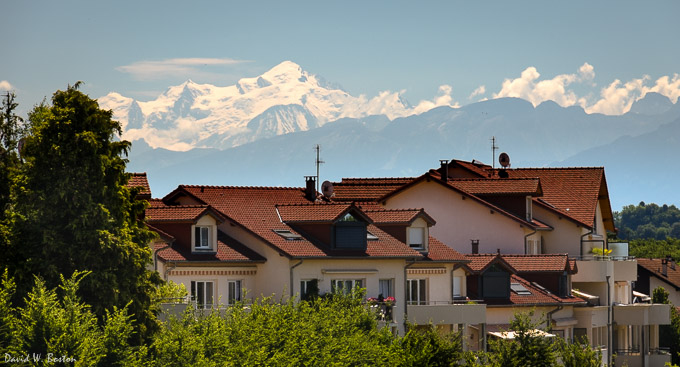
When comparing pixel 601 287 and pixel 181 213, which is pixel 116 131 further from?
pixel 601 287

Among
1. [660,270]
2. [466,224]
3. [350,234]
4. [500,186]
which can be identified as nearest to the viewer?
[350,234]

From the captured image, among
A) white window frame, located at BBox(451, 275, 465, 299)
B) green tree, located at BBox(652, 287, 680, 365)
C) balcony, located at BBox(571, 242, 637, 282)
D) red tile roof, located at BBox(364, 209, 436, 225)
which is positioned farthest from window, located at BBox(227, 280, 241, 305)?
green tree, located at BBox(652, 287, 680, 365)

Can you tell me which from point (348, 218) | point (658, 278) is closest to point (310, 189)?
point (348, 218)

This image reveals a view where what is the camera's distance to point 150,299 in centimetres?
A: 4509

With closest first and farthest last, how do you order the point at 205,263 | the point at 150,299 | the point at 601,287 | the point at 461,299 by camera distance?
the point at 150,299 < the point at 205,263 < the point at 461,299 < the point at 601,287

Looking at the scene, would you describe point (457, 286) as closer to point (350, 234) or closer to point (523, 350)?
point (350, 234)

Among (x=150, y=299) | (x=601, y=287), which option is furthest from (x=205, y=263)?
(x=601, y=287)

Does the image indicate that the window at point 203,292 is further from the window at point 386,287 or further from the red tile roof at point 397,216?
the red tile roof at point 397,216

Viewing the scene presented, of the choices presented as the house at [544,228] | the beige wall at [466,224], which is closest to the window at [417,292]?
the house at [544,228]

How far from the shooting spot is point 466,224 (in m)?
85.4

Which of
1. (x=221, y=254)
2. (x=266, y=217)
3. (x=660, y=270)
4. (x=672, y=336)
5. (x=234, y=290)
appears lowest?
(x=672, y=336)

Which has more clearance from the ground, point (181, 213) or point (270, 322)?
point (181, 213)

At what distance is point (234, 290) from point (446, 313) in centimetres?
1174

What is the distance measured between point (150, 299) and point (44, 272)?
4.34 meters
